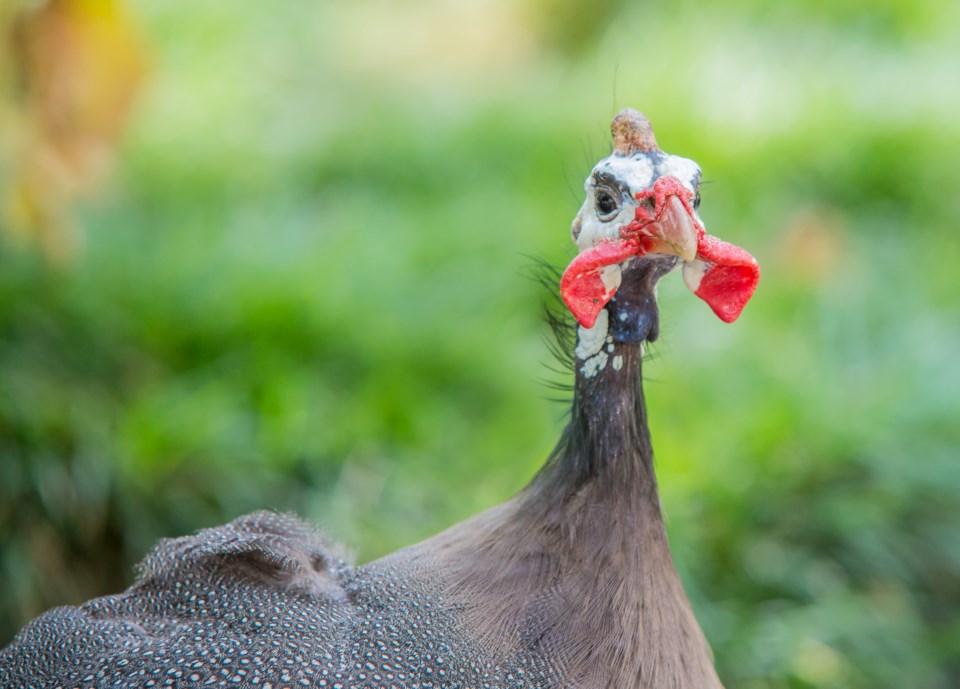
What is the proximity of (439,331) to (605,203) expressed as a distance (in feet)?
6.68

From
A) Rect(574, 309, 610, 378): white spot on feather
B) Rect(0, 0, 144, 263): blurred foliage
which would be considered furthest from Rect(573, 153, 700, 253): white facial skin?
Rect(0, 0, 144, 263): blurred foliage

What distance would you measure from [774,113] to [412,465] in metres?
2.87

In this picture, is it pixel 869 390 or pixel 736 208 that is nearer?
pixel 869 390

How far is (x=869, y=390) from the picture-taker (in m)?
3.94

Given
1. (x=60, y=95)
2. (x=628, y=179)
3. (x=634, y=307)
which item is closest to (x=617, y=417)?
(x=634, y=307)

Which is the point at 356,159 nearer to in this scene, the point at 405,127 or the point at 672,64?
the point at 405,127

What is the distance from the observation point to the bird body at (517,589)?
1843mm

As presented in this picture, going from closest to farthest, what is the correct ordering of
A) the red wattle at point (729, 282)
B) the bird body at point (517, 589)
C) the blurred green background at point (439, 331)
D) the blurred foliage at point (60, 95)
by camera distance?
the bird body at point (517, 589), the red wattle at point (729, 282), the blurred foliage at point (60, 95), the blurred green background at point (439, 331)

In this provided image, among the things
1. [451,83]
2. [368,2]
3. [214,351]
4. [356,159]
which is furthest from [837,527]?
[368,2]

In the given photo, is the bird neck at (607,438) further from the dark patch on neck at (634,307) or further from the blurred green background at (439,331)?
the blurred green background at (439,331)

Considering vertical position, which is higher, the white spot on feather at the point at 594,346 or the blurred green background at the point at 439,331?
the blurred green background at the point at 439,331

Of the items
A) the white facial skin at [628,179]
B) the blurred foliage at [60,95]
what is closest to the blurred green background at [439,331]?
the blurred foliage at [60,95]

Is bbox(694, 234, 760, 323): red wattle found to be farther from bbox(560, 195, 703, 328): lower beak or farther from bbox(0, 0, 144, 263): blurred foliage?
bbox(0, 0, 144, 263): blurred foliage

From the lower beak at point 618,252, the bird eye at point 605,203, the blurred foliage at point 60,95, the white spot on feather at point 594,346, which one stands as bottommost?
the white spot on feather at point 594,346
